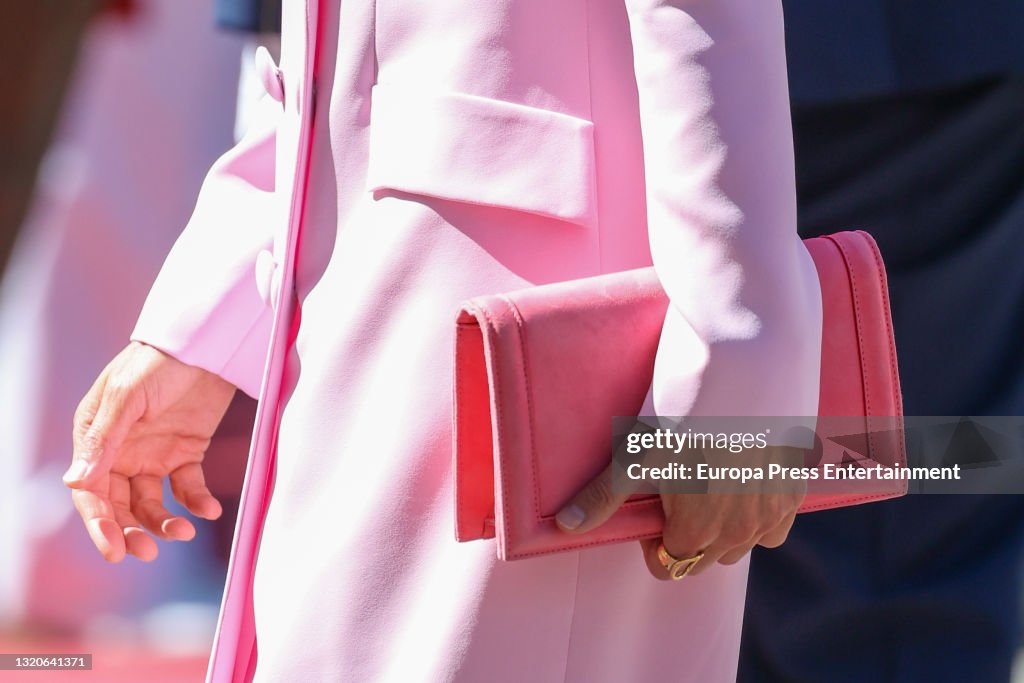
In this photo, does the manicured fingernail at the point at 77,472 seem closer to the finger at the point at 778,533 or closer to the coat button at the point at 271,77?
the coat button at the point at 271,77

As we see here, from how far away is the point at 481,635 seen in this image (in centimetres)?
88

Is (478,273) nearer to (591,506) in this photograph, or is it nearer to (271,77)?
(591,506)

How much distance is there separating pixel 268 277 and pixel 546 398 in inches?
13.6

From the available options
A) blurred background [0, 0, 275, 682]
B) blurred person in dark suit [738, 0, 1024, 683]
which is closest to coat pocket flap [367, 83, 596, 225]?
blurred person in dark suit [738, 0, 1024, 683]

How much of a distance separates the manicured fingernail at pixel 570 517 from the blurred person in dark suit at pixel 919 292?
974mm

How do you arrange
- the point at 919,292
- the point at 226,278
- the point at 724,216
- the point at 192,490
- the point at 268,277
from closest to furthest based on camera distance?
the point at 724,216 → the point at 268,277 → the point at 226,278 → the point at 192,490 → the point at 919,292

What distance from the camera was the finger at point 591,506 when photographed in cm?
83

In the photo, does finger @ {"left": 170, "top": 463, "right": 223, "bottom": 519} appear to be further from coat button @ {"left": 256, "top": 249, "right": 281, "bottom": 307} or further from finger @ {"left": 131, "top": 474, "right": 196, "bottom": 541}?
coat button @ {"left": 256, "top": 249, "right": 281, "bottom": 307}

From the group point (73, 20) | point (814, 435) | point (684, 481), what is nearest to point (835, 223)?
point (814, 435)

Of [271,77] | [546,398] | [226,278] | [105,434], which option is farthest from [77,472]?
[546,398]

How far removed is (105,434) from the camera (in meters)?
1.19

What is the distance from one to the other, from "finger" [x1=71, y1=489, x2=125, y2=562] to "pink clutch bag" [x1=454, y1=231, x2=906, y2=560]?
50cm

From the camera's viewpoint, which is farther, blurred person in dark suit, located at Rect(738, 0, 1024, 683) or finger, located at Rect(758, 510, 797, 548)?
blurred person in dark suit, located at Rect(738, 0, 1024, 683)

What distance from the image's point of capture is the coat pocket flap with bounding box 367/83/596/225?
2.86ft
